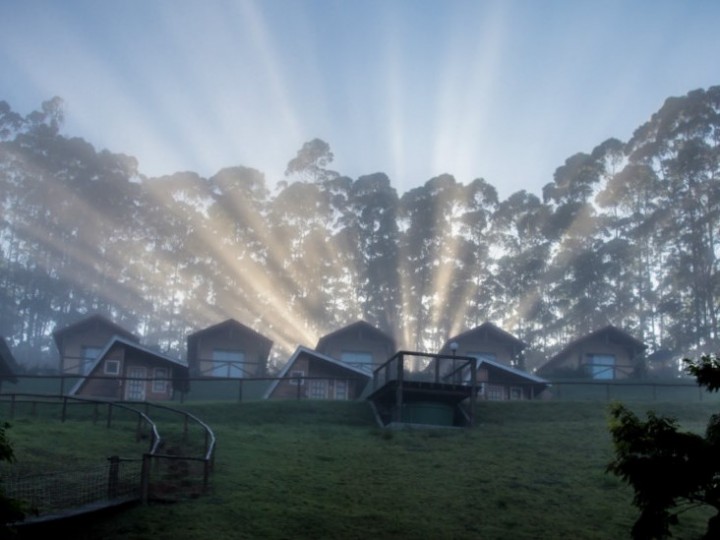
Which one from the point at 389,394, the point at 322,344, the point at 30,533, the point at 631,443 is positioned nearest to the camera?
the point at 631,443

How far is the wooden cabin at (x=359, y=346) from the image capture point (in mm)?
50219


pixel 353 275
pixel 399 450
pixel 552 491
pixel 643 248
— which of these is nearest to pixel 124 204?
pixel 353 275

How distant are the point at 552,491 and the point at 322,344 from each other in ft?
102

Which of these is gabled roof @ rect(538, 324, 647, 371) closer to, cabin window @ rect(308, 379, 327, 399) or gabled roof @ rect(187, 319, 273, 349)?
cabin window @ rect(308, 379, 327, 399)

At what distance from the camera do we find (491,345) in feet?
173

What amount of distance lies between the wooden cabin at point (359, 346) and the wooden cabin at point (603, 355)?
10223 millimetres

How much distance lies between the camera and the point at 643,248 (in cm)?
6469

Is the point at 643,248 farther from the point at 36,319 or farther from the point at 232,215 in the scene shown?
the point at 36,319

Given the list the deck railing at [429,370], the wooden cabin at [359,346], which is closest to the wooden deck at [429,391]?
the deck railing at [429,370]

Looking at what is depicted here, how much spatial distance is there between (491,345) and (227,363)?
16.6 metres

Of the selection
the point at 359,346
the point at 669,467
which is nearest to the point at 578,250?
the point at 359,346

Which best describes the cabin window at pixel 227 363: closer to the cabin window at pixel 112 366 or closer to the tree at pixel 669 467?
the cabin window at pixel 112 366

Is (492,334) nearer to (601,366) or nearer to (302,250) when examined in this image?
(601,366)

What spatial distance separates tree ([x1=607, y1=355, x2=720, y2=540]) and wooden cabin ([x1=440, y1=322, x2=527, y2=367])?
132 feet
